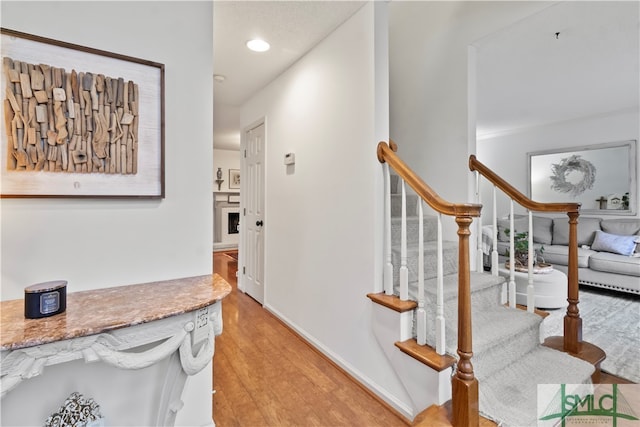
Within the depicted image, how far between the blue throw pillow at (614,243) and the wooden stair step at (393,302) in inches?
164

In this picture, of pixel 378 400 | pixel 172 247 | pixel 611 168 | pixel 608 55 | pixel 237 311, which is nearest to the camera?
pixel 172 247

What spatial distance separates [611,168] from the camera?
4668mm

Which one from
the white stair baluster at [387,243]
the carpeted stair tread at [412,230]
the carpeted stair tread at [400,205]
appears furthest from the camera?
the carpeted stair tread at [400,205]

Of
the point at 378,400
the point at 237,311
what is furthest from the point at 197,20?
the point at 237,311

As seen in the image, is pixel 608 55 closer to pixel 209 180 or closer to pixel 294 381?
pixel 209 180

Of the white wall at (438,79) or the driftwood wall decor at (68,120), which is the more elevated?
the white wall at (438,79)

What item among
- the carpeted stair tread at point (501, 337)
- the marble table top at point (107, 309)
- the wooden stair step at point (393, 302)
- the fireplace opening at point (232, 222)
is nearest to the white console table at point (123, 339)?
the marble table top at point (107, 309)

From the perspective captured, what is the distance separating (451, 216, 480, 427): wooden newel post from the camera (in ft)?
4.53

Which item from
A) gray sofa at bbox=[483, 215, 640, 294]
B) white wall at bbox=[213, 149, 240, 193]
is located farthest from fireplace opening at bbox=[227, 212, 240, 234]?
gray sofa at bbox=[483, 215, 640, 294]

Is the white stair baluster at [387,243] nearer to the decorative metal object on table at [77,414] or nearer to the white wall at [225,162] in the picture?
the decorative metal object on table at [77,414]

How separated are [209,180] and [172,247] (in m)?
0.36

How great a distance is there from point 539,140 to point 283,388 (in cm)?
613

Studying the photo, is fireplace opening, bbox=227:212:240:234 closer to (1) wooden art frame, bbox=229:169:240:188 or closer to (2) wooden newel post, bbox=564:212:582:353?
(1) wooden art frame, bbox=229:169:240:188

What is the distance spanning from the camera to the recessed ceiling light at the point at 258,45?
239 cm
